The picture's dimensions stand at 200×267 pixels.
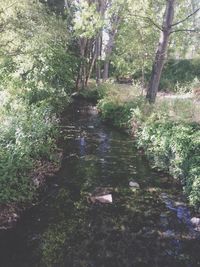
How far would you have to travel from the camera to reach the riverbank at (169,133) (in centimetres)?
745

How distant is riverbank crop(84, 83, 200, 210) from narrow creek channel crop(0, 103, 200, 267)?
1.36 feet

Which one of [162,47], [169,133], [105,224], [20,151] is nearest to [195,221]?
[105,224]

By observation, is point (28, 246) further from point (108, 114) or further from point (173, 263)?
point (108, 114)

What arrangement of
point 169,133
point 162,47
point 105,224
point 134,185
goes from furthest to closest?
1. point 162,47
2. point 169,133
3. point 134,185
4. point 105,224

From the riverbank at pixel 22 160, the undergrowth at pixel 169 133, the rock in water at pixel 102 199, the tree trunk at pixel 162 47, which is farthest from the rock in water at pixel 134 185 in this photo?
the tree trunk at pixel 162 47

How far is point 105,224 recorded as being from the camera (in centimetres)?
621

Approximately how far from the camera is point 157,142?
31.0 feet

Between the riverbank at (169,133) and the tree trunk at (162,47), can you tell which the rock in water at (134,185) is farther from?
the tree trunk at (162,47)

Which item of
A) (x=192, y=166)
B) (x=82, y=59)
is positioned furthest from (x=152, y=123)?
(x=82, y=59)

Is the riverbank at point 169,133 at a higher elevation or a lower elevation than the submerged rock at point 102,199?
higher

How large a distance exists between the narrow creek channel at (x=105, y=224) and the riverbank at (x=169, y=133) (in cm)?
41

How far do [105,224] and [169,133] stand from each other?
3.86 metres

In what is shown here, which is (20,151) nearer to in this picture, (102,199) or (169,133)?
(102,199)

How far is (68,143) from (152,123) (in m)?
3.01
